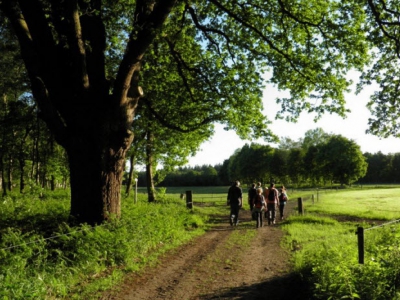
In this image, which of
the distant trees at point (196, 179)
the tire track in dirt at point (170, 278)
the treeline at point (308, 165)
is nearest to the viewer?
the tire track in dirt at point (170, 278)

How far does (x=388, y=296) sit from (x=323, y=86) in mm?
9448

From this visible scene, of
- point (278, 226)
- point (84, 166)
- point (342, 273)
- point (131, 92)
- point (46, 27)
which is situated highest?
point (46, 27)

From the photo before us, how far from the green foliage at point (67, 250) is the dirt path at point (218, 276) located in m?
0.57

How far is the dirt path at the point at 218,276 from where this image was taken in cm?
690

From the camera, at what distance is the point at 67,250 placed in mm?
7898

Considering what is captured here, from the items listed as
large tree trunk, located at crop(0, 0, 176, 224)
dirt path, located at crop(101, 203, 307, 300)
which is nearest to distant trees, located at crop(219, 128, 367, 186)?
dirt path, located at crop(101, 203, 307, 300)

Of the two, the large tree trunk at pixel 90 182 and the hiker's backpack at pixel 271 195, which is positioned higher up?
the large tree trunk at pixel 90 182

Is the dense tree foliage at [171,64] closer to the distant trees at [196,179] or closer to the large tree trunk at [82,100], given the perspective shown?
the large tree trunk at [82,100]

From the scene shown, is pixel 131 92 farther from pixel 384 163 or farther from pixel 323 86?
pixel 384 163

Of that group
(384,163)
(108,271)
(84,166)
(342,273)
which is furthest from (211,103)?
(384,163)

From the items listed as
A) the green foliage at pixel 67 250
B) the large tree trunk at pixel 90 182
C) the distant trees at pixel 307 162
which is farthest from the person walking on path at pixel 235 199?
the distant trees at pixel 307 162

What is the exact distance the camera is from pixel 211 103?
16.2 m

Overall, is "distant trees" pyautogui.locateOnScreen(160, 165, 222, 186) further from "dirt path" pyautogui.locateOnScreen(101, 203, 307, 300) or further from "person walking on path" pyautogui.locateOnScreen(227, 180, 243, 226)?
"dirt path" pyautogui.locateOnScreen(101, 203, 307, 300)

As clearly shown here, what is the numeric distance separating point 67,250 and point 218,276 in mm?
3529
